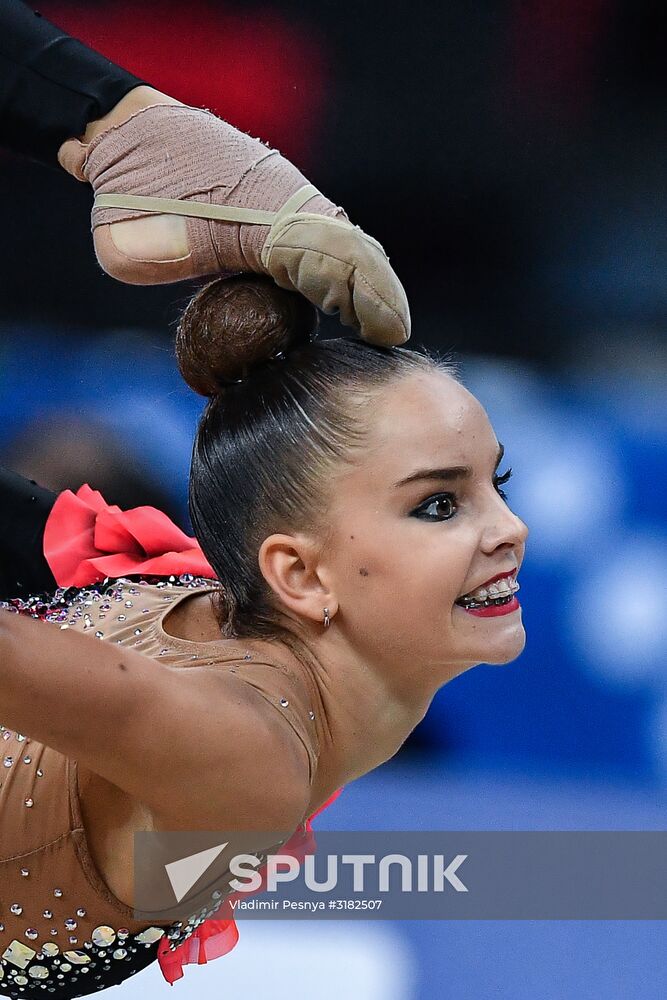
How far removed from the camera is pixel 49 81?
1.32 metres

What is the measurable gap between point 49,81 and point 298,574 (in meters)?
0.59

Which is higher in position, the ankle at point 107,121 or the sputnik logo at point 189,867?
the ankle at point 107,121

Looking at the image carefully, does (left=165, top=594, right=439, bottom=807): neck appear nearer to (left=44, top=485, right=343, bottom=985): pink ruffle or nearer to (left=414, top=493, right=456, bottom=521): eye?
(left=414, top=493, right=456, bottom=521): eye

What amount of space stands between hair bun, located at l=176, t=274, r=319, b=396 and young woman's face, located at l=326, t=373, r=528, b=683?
14 centimetres

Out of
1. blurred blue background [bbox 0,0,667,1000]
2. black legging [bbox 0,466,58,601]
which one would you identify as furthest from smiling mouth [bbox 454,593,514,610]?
blurred blue background [bbox 0,0,667,1000]

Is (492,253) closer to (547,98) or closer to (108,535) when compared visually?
(547,98)

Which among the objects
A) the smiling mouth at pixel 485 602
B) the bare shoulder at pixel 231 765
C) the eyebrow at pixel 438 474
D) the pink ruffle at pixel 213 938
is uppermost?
the eyebrow at pixel 438 474

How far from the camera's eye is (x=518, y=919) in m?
2.31

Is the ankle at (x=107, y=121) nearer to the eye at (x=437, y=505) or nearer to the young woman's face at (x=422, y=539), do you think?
the young woman's face at (x=422, y=539)

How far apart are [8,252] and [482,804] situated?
1620 millimetres

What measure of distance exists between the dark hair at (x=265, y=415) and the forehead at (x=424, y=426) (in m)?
0.02

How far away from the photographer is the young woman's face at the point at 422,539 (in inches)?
51.0

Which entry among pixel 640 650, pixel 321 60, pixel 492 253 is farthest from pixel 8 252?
pixel 640 650

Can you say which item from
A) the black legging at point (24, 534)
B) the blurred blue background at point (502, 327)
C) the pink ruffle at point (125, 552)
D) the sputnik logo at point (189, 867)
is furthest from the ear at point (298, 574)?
the blurred blue background at point (502, 327)
